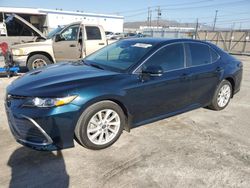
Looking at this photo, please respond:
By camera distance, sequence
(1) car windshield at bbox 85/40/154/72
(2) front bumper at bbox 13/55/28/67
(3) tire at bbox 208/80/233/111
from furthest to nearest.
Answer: (2) front bumper at bbox 13/55/28/67 < (3) tire at bbox 208/80/233/111 < (1) car windshield at bbox 85/40/154/72

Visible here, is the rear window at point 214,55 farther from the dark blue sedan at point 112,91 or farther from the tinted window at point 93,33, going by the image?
the tinted window at point 93,33

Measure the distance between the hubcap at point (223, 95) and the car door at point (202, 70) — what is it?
13.9 inches

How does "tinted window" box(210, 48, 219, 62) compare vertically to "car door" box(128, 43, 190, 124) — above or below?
above

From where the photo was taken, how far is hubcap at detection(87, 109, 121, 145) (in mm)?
3111

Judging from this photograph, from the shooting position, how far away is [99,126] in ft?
10.4

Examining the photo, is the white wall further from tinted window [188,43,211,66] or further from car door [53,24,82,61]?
tinted window [188,43,211,66]

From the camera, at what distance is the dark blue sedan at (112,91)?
2768 millimetres

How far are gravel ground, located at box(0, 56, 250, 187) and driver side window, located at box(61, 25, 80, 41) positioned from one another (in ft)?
15.3

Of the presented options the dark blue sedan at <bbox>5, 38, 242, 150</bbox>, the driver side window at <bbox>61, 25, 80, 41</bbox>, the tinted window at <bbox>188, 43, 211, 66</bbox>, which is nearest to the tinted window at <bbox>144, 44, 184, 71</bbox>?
the dark blue sedan at <bbox>5, 38, 242, 150</bbox>

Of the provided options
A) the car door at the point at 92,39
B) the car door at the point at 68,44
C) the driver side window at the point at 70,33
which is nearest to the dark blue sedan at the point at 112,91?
the car door at the point at 92,39

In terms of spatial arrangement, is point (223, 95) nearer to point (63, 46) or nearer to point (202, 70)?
point (202, 70)

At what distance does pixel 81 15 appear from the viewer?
98.9ft

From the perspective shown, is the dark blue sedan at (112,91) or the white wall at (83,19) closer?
the dark blue sedan at (112,91)

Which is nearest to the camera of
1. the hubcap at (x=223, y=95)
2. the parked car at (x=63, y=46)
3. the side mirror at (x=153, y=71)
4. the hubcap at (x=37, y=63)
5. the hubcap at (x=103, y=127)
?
the hubcap at (x=103, y=127)
